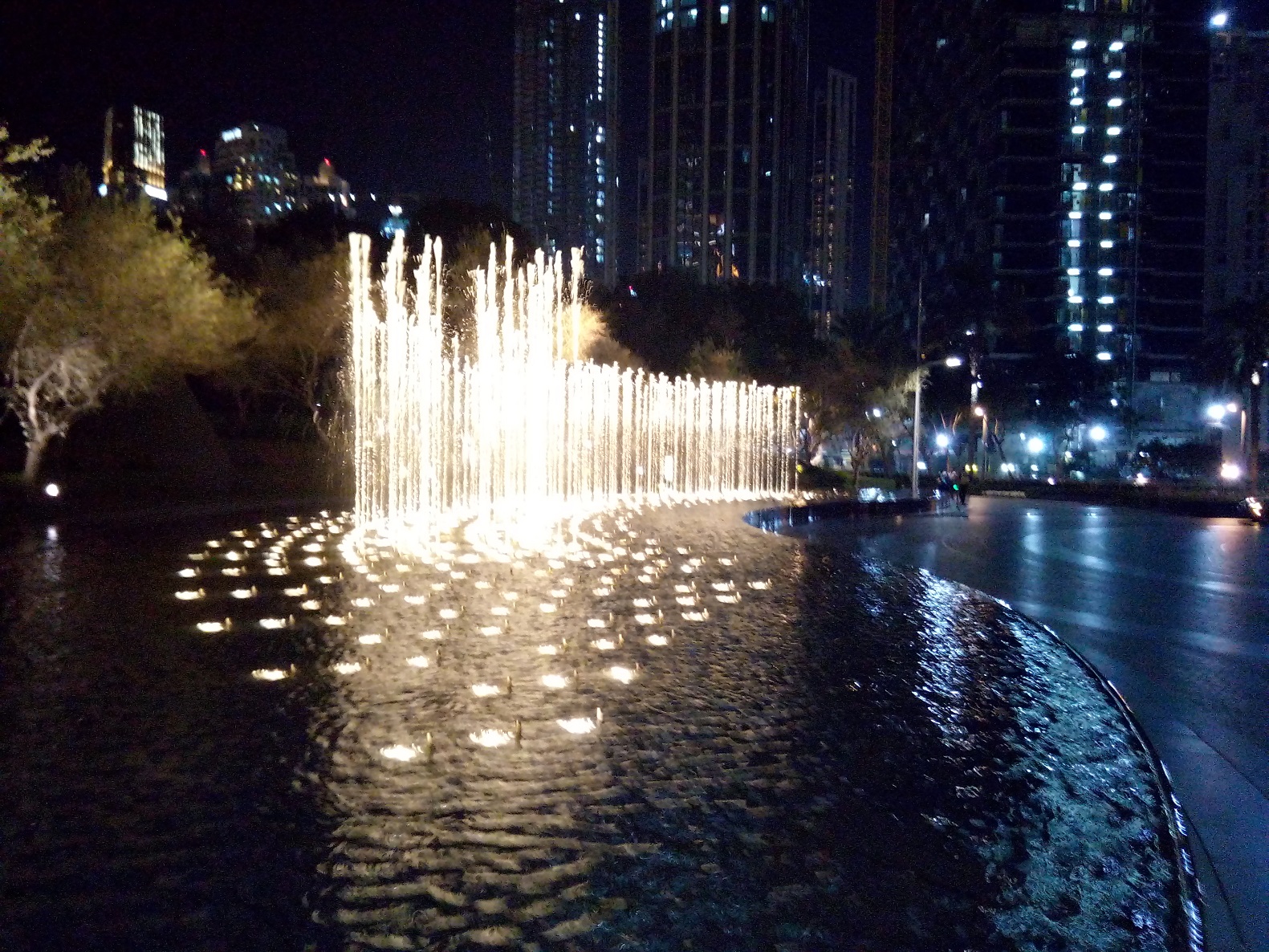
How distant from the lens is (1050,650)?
10062mm

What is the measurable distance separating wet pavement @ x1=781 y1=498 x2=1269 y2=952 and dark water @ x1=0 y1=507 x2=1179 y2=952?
1.13 feet

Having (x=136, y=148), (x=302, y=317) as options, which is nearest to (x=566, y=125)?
(x=136, y=148)

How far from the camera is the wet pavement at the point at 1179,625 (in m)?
5.46

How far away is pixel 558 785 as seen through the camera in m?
5.85

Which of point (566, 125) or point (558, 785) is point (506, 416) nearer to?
point (558, 785)

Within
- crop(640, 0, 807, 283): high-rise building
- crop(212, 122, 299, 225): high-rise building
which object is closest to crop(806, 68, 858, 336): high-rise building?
crop(640, 0, 807, 283): high-rise building

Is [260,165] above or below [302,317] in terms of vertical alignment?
above

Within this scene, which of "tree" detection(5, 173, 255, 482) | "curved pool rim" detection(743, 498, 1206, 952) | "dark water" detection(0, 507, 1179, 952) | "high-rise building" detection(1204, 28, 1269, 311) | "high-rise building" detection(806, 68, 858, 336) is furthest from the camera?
"high-rise building" detection(806, 68, 858, 336)

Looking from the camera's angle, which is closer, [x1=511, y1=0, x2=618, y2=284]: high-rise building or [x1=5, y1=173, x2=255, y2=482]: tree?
[x1=5, y1=173, x2=255, y2=482]: tree

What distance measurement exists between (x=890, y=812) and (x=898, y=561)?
→ 1371 cm

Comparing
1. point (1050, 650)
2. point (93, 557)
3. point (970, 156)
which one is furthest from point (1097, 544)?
point (970, 156)

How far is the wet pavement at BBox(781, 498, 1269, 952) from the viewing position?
5.46 metres

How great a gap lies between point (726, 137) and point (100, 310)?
11424 centimetres

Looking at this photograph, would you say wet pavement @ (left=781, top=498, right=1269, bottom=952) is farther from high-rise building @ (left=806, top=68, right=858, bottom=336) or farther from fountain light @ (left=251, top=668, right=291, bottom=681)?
high-rise building @ (left=806, top=68, right=858, bottom=336)
